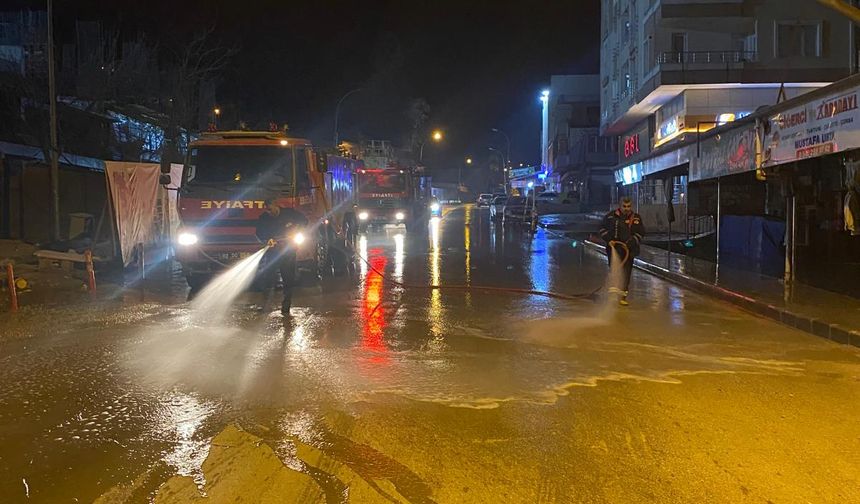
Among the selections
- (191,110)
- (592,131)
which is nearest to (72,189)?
(191,110)

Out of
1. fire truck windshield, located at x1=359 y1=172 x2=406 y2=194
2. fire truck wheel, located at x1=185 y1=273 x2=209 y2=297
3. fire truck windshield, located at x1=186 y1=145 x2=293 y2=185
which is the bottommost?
fire truck wheel, located at x1=185 y1=273 x2=209 y2=297

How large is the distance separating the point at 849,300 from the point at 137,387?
1101cm

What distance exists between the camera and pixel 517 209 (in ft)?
145

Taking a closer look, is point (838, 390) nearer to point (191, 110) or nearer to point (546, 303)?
point (546, 303)

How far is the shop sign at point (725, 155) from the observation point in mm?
15141

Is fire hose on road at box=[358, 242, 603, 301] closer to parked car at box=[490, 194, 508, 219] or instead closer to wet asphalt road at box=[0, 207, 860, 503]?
wet asphalt road at box=[0, 207, 860, 503]

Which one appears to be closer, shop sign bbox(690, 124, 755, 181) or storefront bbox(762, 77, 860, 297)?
storefront bbox(762, 77, 860, 297)

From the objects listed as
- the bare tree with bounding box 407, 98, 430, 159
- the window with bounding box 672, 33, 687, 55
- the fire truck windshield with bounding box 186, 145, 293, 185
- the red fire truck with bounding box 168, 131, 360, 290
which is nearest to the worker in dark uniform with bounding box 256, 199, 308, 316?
the red fire truck with bounding box 168, 131, 360, 290

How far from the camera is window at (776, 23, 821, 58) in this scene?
123ft

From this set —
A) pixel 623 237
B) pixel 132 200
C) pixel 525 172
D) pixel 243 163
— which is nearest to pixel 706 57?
pixel 623 237

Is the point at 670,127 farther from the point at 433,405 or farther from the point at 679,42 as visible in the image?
the point at 433,405

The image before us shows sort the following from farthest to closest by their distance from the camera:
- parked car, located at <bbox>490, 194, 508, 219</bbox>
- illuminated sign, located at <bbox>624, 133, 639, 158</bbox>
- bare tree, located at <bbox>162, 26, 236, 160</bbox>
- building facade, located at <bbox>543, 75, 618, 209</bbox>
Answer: building facade, located at <bbox>543, 75, 618, 209</bbox>
parked car, located at <bbox>490, 194, 508, 219</bbox>
illuminated sign, located at <bbox>624, 133, 639, 158</bbox>
bare tree, located at <bbox>162, 26, 236, 160</bbox>

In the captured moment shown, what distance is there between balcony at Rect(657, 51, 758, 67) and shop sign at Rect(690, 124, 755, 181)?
20477 mm

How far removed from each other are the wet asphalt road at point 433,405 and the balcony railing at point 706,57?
29369mm
